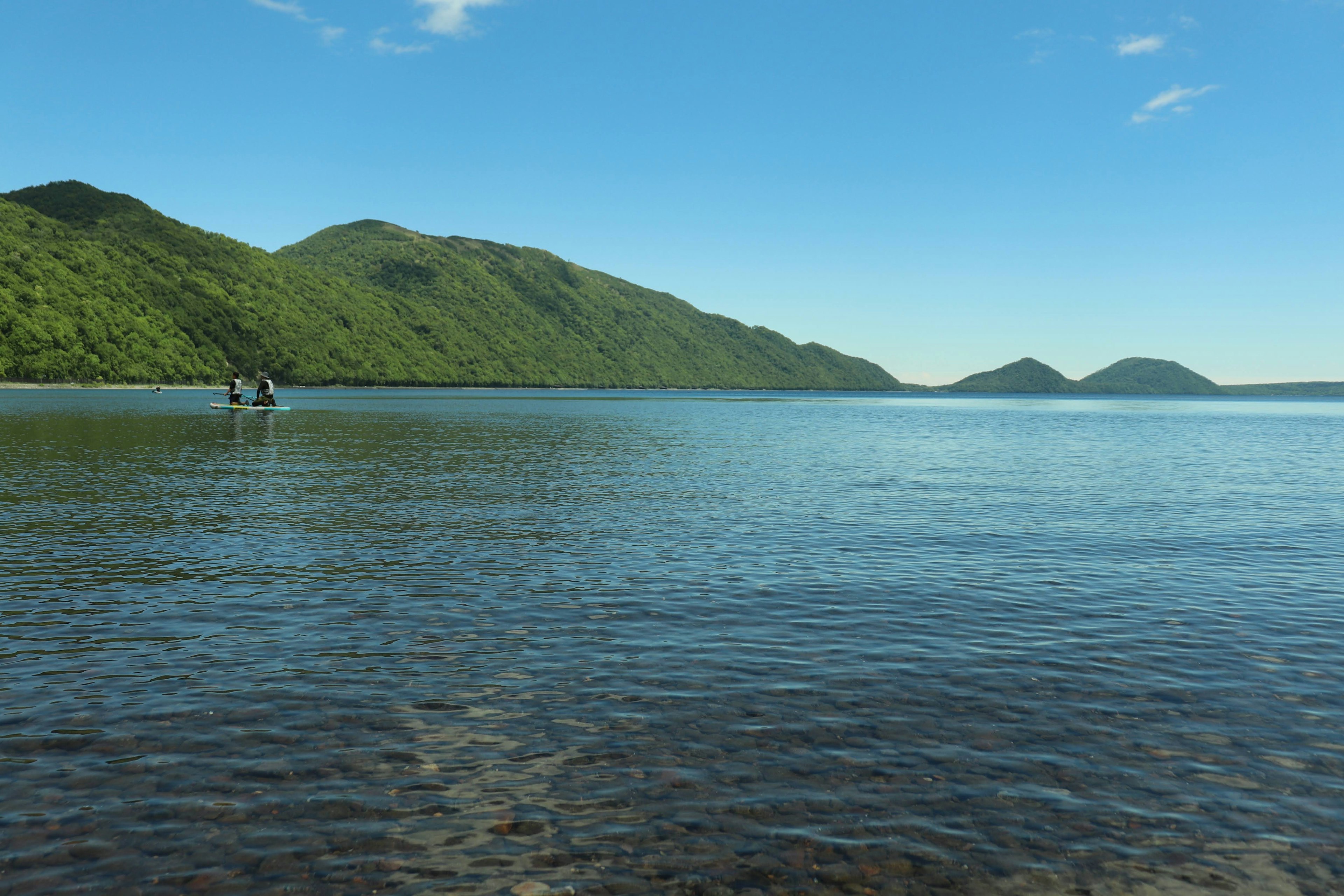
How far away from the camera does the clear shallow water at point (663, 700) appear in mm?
8828

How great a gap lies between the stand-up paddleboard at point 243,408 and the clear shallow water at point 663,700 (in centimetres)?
8864

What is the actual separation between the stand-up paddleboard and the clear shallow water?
88.6 metres

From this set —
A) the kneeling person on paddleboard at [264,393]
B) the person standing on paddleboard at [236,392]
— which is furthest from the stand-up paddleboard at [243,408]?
the kneeling person on paddleboard at [264,393]

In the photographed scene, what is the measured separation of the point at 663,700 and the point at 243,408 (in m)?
127

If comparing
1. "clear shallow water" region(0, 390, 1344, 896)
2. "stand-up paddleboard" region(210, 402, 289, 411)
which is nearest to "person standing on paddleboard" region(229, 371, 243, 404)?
"stand-up paddleboard" region(210, 402, 289, 411)

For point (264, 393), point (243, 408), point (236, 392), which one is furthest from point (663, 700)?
point (243, 408)

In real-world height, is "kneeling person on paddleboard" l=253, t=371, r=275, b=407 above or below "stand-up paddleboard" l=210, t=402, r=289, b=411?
above

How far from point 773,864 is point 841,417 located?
15537 centimetres

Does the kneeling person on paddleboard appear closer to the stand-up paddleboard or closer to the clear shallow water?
the stand-up paddleboard

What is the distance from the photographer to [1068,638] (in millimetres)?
17234

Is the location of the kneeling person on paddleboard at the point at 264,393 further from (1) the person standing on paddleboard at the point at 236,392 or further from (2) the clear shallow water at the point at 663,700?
(2) the clear shallow water at the point at 663,700

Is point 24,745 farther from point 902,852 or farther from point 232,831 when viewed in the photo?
point 902,852

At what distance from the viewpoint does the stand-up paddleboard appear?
Result: 11600 centimetres

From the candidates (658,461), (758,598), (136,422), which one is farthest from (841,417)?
(758,598)
